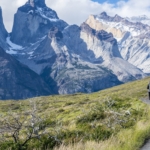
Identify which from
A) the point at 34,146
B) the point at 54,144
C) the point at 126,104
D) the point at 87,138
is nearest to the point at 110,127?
the point at 87,138

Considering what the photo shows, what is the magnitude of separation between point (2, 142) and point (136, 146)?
6491 millimetres

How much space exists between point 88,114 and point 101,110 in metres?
1.70

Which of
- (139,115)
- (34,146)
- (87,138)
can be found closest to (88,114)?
(139,115)

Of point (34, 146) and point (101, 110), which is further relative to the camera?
point (101, 110)

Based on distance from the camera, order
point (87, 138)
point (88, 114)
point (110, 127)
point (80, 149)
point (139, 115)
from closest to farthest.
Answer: point (80, 149)
point (87, 138)
point (110, 127)
point (139, 115)
point (88, 114)

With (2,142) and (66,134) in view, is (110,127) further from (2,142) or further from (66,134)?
(2,142)

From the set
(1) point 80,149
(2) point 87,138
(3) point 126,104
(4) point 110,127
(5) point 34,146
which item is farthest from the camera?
(3) point 126,104

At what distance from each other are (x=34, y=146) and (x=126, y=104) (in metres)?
16.2

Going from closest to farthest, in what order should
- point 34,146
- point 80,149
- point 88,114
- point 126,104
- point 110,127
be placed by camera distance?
point 80,149 → point 34,146 → point 110,127 → point 88,114 → point 126,104

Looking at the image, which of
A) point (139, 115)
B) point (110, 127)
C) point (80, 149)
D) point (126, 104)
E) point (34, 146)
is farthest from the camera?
point (126, 104)

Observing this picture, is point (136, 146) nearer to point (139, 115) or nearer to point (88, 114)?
point (139, 115)

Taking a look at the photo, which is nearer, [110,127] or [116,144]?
[116,144]

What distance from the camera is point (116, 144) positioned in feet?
43.8

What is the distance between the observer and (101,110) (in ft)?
83.5
